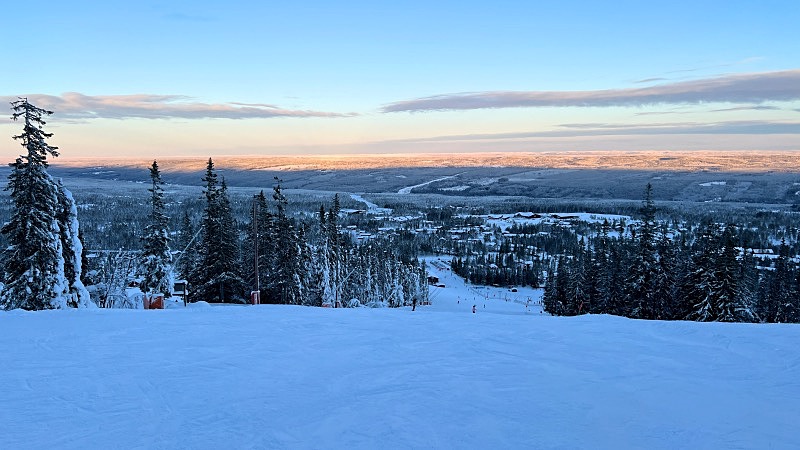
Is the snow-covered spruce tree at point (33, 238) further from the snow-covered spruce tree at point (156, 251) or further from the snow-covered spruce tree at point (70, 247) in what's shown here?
the snow-covered spruce tree at point (156, 251)

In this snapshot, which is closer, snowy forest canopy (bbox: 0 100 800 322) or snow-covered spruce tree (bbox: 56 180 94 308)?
snowy forest canopy (bbox: 0 100 800 322)

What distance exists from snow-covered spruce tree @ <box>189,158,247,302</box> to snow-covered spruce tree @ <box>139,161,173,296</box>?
5.20 feet

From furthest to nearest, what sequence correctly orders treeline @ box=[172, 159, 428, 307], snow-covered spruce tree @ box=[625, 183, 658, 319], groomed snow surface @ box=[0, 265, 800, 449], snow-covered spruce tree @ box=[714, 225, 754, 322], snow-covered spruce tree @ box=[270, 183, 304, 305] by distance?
snow-covered spruce tree @ box=[270, 183, 304, 305] < snow-covered spruce tree @ box=[625, 183, 658, 319] < treeline @ box=[172, 159, 428, 307] < snow-covered spruce tree @ box=[714, 225, 754, 322] < groomed snow surface @ box=[0, 265, 800, 449]

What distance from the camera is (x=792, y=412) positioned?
524 centimetres

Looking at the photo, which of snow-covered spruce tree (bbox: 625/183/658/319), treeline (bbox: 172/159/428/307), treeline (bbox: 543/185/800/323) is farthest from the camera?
snow-covered spruce tree (bbox: 625/183/658/319)

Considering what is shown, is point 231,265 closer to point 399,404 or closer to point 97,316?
point 97,316

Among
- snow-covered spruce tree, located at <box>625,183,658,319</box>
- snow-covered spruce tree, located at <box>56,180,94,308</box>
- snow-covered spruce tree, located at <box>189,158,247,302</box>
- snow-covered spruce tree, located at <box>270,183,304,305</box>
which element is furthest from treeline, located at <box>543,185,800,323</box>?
snow-covered spruce tree, located at <box>189,158,247,302</box>

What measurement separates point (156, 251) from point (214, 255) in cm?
270

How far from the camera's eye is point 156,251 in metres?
24.5

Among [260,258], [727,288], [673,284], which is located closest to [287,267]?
[260,258]

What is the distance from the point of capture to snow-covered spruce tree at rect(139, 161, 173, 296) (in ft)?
78.8

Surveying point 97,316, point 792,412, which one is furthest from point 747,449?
point 97,316

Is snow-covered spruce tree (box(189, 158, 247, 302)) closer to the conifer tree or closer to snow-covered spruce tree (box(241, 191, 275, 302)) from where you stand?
snow-covered spruce tree (box(241, 191, 275, 302))

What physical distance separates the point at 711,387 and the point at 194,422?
582 centimetres
